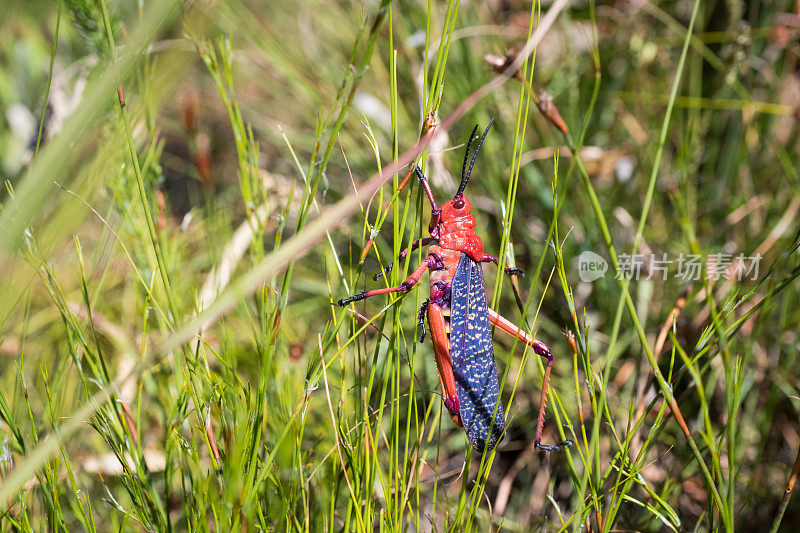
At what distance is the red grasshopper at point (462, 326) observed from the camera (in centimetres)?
62

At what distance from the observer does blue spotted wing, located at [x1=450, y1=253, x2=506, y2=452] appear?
24.3 inches

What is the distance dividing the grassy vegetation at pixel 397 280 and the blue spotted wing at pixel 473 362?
0.03 meters

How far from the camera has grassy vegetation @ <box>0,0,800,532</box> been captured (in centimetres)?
61

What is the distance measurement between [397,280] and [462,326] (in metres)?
0.09

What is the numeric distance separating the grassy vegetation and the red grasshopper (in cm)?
3

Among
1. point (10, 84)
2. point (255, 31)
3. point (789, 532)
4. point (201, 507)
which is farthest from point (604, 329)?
point (10, 84)

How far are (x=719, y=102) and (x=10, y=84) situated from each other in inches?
72.3

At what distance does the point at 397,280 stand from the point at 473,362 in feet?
0.42

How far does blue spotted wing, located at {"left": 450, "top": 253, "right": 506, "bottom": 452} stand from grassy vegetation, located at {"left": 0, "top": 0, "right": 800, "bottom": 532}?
32mm

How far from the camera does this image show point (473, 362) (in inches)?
24.7

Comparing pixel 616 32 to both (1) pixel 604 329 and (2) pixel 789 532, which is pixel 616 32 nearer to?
(1) pixel 604 329

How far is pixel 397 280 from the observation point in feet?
2.00

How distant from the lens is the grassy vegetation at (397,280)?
2.01ft

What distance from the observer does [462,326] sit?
0.63 metres
